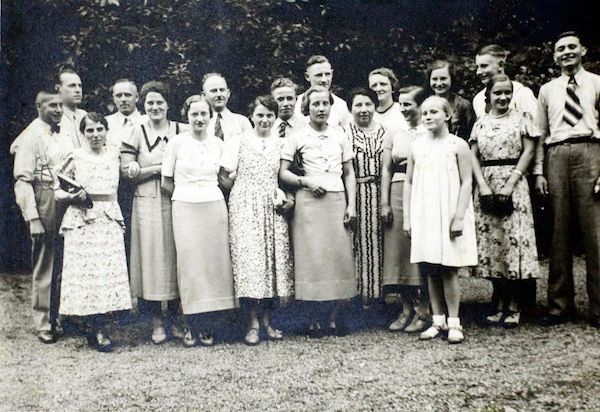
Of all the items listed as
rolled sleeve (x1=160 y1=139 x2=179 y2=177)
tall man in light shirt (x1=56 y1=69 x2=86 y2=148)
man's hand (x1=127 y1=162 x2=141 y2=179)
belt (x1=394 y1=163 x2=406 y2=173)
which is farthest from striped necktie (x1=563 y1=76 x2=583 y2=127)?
tall man in light shirt (x1=56 y1=69 x2=86 y2=148)

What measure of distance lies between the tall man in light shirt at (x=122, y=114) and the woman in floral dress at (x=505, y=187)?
5.65 ft

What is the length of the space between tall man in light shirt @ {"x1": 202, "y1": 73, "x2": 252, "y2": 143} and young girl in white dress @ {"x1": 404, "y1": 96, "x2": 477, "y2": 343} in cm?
90

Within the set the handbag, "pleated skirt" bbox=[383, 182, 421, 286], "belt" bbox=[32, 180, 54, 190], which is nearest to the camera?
"belt" bbox=[32, 180, 54, 190]

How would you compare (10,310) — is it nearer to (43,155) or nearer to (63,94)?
(43,155)

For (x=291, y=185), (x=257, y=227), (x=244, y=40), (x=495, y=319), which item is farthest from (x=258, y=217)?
(x=495, y=319)

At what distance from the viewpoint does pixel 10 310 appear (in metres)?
3.61

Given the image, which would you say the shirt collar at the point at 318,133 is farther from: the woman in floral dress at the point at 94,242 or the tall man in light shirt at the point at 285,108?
the woman in floral dress at the point at 94,242

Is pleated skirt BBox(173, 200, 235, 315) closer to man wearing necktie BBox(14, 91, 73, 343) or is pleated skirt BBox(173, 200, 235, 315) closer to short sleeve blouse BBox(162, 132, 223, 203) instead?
short sleeve blouse BBox(162, 132, 223, 203)

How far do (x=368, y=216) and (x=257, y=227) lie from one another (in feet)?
1.92

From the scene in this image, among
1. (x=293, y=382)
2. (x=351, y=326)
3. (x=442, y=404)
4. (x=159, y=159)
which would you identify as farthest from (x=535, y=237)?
(x=159, y=159)

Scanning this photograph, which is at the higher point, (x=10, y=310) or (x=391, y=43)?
(x=391, y=43)

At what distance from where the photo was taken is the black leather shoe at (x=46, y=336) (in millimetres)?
3505

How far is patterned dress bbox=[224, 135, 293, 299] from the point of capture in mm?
3520

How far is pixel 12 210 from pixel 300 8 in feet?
5.42
